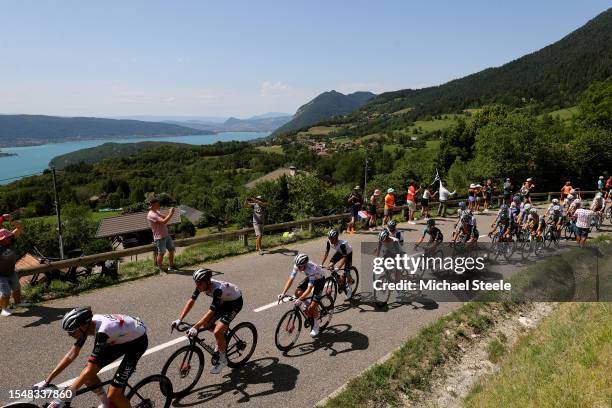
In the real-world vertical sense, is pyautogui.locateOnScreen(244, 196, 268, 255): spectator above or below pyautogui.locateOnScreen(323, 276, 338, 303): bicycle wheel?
above

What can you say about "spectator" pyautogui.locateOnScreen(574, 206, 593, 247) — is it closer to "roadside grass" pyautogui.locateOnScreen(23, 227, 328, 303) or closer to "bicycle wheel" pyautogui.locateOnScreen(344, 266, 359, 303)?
"bicycle wheel" pyautogui.locateOnScreen(344, 266, 359, 303)

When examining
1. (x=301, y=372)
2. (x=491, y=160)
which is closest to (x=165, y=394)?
(x=301, y=372)

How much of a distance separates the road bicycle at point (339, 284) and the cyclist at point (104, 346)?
4.34 m

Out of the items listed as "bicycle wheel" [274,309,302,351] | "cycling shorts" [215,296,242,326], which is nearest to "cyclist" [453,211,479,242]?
"bicycle wheel" [274,309,302,351]

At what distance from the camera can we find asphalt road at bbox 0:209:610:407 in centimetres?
607

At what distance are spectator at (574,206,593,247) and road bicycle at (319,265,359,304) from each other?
32.1 ft

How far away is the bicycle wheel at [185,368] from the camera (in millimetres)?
5945

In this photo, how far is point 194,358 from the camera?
618 centimetres

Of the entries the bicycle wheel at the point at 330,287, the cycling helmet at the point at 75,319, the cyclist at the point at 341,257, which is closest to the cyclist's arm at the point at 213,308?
the cycling helmet at the point at 75,319

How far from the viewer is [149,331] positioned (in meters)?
7.56

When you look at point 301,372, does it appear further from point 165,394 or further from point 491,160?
point 491,160

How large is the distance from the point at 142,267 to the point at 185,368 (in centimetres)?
575

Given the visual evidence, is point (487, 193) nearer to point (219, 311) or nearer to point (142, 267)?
point (142, 267)

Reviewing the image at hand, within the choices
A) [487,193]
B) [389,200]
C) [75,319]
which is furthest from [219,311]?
[487,193]
